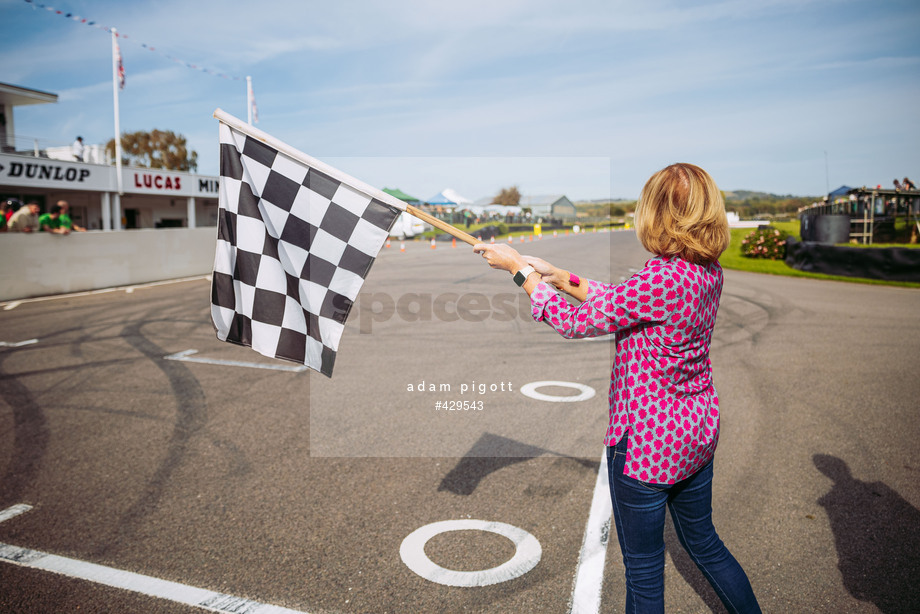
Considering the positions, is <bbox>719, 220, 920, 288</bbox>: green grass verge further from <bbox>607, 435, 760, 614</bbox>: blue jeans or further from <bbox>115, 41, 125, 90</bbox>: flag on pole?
<bbox>115, 41, 125, 90</bbox>: flag on pole

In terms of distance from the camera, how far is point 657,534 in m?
2.00

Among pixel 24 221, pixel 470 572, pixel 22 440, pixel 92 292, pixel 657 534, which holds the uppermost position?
pixel 24 221

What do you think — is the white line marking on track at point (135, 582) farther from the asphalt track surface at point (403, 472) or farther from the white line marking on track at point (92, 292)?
the white line marking on track at point (92, 292)

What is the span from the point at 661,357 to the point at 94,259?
14.9 m

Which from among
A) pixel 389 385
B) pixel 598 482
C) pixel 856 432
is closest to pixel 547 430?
pixel 598 482

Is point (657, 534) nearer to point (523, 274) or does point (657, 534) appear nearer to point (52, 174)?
point (523, 274)

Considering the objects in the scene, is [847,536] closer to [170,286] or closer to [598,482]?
[598,482]

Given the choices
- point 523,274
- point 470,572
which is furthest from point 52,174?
point 523,274

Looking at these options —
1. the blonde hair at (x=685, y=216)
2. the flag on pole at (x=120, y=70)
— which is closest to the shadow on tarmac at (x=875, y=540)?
the blonde hair at (x=685, y=216)

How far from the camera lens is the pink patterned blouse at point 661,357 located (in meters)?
1.90

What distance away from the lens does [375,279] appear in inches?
576

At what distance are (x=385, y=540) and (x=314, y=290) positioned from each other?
1385 mm

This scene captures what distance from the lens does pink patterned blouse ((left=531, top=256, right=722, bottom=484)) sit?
190cm

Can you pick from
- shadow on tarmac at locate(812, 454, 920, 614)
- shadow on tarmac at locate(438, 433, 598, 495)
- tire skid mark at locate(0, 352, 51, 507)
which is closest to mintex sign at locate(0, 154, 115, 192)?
tire skid mark at locate(0, 352, 51, 507)
